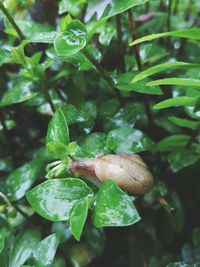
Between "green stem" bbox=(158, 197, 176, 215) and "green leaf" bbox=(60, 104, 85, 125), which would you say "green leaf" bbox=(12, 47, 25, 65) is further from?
"green stem" bbox=(158, 197, 176, 215)

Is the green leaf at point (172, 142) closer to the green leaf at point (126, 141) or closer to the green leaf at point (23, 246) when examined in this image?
the green leaf at point (126, 141)

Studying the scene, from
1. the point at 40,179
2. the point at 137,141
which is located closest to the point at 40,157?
the point at 40,179

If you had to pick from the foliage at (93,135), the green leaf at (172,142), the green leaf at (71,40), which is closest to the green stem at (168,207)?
the foliage at (93,135)

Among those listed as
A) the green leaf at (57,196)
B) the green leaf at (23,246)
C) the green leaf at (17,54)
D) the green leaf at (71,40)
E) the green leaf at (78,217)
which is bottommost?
the green leaf at (23,246)

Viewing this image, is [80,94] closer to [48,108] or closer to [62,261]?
[48,108]

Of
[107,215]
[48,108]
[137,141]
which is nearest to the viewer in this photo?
[107,215]
